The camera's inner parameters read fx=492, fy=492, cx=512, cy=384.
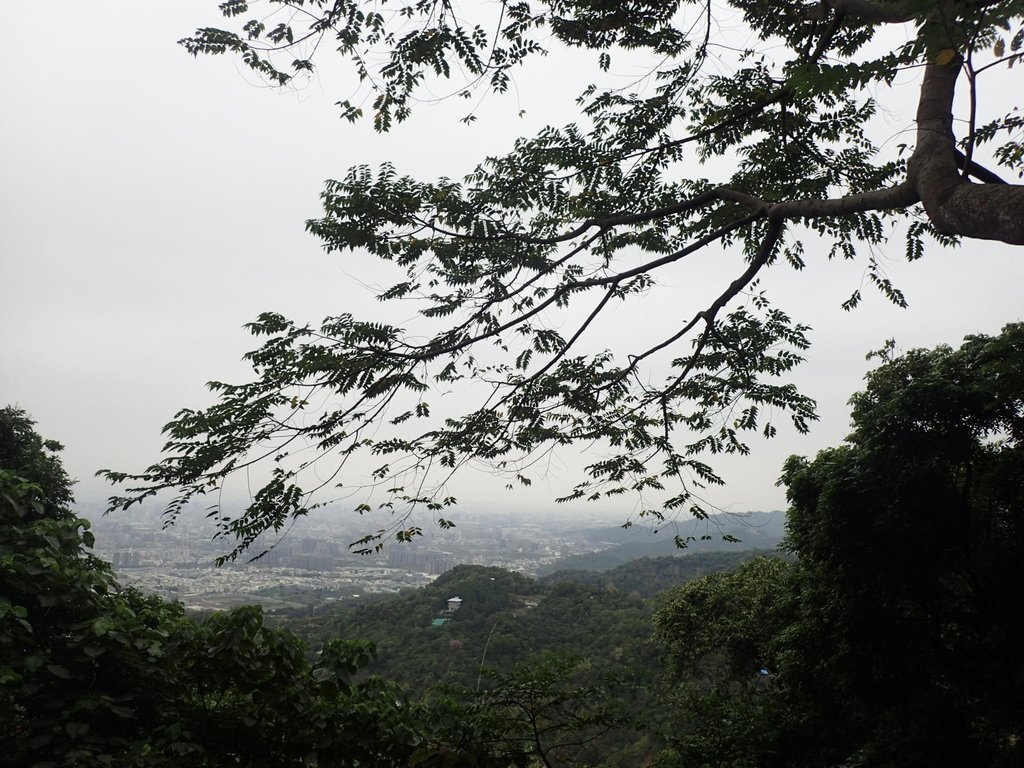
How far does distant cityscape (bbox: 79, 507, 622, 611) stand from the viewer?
622 inches

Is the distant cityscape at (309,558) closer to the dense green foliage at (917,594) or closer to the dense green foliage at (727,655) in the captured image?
the dense green foliage at (727,655)

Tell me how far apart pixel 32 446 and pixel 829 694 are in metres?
10.9

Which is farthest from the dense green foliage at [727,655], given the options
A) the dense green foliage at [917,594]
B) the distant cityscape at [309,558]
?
the distant cityscape at [309,558]

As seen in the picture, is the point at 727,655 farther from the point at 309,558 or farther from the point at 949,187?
the point at 309,558

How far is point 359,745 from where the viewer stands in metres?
2.64

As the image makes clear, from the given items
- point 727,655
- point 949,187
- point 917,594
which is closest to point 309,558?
point 727,655

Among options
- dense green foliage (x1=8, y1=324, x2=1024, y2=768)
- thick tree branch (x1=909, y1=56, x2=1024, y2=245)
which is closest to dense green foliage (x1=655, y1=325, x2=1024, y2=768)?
dense green foliage (x1=8, y1=324, x2=1024, y2=768)

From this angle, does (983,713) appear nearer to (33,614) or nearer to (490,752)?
(490,752)

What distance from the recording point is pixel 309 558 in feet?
99.1

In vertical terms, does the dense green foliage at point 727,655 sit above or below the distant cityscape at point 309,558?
above

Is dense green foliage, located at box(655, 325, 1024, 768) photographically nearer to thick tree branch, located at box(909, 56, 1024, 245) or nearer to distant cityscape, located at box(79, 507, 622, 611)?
thick tree branch, located at box(909, 56, 1024, 245)

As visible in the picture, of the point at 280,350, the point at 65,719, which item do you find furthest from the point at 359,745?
the point at 280,350

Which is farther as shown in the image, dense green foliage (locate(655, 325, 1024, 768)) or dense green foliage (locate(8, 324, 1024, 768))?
dense green foliage (locate(655, 325, 1024, 768))

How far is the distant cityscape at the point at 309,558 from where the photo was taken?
15801 millimetres
